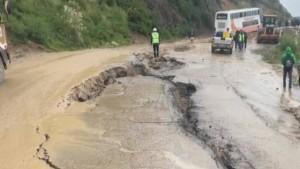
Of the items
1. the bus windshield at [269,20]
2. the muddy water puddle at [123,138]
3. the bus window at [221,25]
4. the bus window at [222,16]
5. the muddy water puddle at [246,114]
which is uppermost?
the bus window at [222,16]

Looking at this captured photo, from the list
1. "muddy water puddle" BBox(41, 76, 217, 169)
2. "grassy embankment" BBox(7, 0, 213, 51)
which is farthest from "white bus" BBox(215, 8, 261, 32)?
"muddy water puddle" BBox(41, 76, 217, 169)

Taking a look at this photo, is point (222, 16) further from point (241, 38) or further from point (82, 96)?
point (82, 96)

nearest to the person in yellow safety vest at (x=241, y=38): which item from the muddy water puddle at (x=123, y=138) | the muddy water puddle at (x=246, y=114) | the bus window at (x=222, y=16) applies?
the muddy water puddle at (x=246, y=114)

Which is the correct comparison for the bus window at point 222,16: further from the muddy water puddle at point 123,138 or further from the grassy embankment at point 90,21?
the muddy water puddle at point 123,138

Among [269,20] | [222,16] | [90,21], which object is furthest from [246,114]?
[269,20]

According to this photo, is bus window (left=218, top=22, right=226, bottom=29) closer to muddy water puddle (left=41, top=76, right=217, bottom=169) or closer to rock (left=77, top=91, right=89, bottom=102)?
muddy water puddle (left=41, top=76, right=217, bottom=169)

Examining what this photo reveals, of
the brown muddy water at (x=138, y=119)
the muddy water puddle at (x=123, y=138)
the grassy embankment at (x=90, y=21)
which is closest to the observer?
the muddy water puddle at (x=123, y=138)

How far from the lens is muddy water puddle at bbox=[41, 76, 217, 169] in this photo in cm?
865

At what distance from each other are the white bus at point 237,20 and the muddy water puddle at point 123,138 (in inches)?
1637

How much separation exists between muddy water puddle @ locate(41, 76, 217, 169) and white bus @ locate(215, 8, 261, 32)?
4157 cm

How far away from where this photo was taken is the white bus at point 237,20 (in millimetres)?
55125

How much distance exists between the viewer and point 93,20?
37.2 m

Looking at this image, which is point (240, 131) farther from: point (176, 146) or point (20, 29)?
point (20, 29)

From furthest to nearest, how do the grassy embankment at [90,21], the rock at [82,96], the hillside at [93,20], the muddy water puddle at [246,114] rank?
the hillside at [93,20], the grassy embankment at [90,21], the rock at [82,96], the muddy water puddle at [246,114]
